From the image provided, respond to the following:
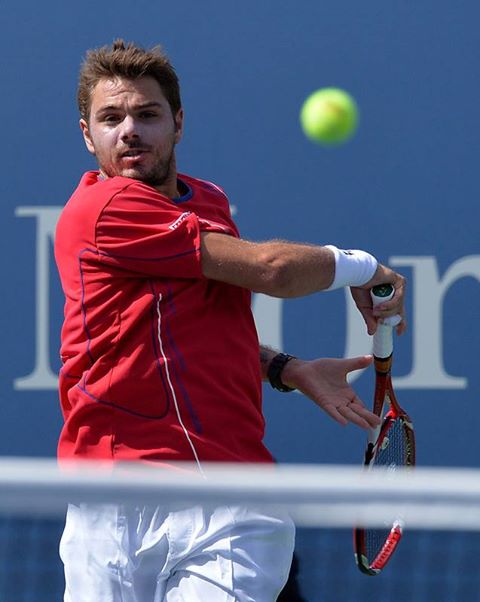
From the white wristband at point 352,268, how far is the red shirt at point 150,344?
204 mm

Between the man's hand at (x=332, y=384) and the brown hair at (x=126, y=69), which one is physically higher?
the brown hair at (x=126, y=69)

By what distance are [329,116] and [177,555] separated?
172 cm

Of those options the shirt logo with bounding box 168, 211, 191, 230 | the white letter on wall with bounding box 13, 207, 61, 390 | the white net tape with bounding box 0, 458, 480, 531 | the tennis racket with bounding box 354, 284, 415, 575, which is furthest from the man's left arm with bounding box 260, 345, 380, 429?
the white letter on wall with bounding box 13, 207, 61, 390

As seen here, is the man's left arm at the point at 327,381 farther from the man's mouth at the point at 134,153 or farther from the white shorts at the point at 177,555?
the man's mouth at the point at 134,153

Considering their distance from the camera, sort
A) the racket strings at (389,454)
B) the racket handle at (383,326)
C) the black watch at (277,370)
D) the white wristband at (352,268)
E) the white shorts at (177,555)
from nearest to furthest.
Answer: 1. the white shorts at (177,555)
2. the white wristband at (352,268)
3. the racket handle at (383,326)
4. the black watch at (277,370)
5. the racket strings at (389,454)

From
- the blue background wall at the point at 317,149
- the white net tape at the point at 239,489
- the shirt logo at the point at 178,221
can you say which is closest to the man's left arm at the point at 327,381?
the shirt logo at the point at 178,221

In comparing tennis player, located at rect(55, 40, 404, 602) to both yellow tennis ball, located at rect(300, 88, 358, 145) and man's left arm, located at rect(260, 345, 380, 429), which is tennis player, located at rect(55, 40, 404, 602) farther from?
yellow tennis ball, located at rect(300, 88, 358, 145)

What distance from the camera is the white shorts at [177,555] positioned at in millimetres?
2627

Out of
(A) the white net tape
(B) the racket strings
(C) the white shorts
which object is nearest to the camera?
(A) the white net tape

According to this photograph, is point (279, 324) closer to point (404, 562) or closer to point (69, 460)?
point (404, 562)

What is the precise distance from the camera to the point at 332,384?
2945 millimetres

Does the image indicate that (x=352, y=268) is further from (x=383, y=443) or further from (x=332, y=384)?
(x=383, y=443)

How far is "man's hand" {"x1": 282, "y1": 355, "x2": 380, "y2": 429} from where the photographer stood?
2.88 meters

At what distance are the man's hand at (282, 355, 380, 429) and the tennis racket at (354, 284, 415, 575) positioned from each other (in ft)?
0.33
